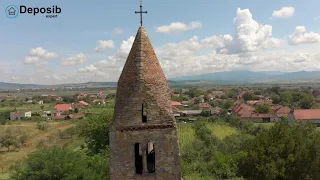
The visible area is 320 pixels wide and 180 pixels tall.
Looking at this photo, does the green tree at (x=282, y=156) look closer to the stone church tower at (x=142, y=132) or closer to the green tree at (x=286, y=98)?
the stone church tower at (x=142, y=132)

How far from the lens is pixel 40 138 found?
68062 millimetres

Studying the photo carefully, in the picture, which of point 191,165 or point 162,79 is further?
point 191,165

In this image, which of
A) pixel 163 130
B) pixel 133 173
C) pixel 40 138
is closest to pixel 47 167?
pixel 133 173

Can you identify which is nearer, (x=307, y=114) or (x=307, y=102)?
(x=307, y=114)

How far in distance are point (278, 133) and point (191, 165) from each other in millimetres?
12682

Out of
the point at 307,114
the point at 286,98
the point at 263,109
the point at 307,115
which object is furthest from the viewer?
the point at 286,98

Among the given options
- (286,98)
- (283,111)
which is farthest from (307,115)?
(286,98)

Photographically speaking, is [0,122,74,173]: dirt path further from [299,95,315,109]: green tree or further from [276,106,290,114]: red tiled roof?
[299,95,315,109]: green tree

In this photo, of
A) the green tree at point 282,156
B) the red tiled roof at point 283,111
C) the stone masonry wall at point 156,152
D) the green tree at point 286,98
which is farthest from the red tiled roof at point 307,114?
the stone masonry wall at point 156,152

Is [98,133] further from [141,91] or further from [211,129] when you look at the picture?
[211,129]

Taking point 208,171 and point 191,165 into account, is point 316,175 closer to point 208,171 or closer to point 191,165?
point 208,171

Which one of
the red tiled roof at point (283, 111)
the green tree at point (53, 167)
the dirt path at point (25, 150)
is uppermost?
the green tree at point (53, 167)

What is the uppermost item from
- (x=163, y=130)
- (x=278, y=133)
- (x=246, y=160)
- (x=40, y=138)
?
(x=163, y=130)

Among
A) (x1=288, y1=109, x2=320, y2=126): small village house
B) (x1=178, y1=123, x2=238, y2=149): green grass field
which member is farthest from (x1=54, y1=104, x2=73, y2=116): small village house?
(x1=288, y1=109, x2=320, y2=126): small village house
